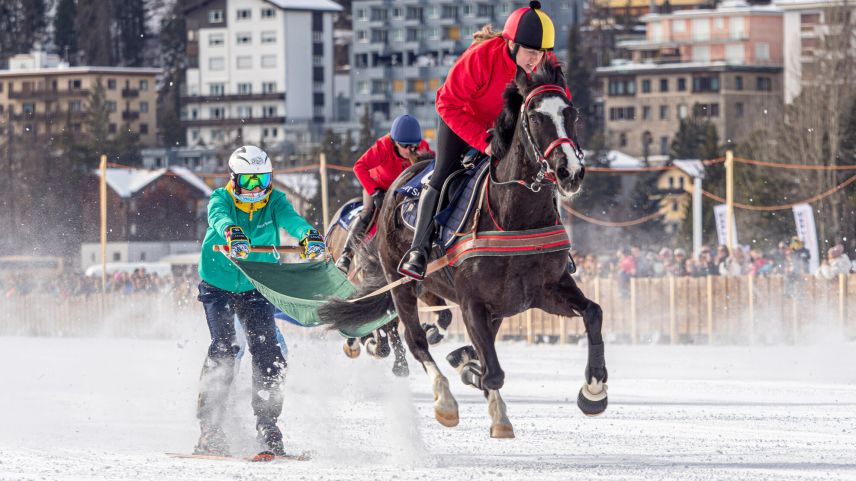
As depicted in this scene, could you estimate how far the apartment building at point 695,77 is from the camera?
10412cm

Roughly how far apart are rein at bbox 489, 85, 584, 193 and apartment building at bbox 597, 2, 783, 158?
89997 millimetres

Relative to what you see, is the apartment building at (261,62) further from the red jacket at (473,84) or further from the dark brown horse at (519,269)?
the dark brown horse at (519,269)

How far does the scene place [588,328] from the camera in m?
9.32

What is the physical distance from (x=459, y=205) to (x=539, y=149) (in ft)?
4.02

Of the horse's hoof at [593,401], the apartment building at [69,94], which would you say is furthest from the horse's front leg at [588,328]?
the apartment building at [69,94]

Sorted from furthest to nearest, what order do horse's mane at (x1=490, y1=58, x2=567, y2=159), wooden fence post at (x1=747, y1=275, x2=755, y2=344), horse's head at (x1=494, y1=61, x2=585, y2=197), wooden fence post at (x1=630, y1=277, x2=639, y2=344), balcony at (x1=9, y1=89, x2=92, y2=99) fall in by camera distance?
balcony at (x1=9, y1=89, x2=92, y2=99)
wooden fence post at (x1=630, y1=277, x2=639, y2=344)
wooden fence post at (x1=747, y1=275, x2=755, y2=344)
horse's mane at (x1=490, y1=58, x2=567, y2=159)
horse's head at (x1=494, y1=61, x2=585, y2=197)

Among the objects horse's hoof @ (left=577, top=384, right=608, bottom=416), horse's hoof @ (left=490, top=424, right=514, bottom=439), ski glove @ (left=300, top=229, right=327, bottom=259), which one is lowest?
horse's hoof @ (left=490, top=424, right=514, bottom=439)

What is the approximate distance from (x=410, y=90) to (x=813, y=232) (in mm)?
87924

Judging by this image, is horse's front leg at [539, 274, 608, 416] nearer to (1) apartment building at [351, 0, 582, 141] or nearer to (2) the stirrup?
(2) the stirrup

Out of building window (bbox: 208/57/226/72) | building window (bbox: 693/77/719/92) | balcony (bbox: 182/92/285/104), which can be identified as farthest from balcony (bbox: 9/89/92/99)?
building window (bbox: 693/77/719/92)

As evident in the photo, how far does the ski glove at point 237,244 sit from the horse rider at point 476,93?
1135mm

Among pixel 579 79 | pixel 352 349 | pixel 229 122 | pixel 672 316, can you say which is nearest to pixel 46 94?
pixel 229 122

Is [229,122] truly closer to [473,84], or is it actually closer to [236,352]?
[236,352]

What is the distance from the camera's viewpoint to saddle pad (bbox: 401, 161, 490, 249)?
31.5 feet
